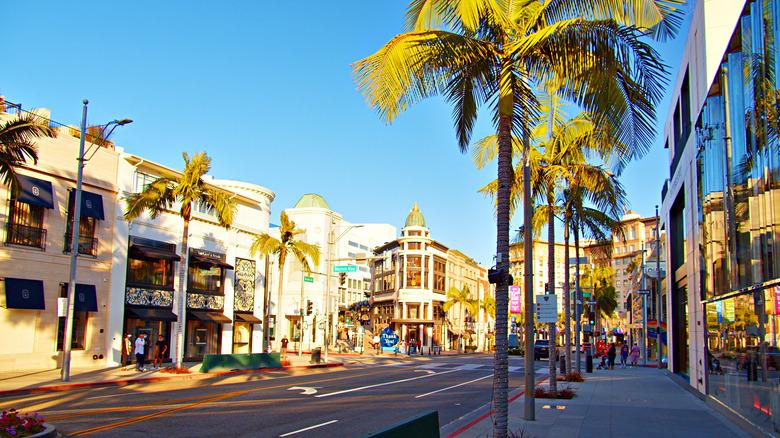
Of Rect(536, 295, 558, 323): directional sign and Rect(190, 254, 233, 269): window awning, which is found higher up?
Rect(190, 254, 233, 269): window awning

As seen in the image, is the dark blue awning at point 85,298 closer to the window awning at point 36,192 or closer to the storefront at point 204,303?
the window awning at point 36,192

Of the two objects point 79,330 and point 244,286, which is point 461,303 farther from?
point 79,330

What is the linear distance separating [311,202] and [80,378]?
55.3 meters

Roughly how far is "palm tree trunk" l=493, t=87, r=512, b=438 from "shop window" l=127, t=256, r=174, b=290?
28527 mm

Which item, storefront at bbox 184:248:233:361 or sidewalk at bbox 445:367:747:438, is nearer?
sidewalk at bbox 445:367:747:438

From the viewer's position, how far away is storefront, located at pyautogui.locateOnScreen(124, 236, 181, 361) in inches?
1384

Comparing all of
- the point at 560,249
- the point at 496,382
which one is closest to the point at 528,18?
the point at 496,382

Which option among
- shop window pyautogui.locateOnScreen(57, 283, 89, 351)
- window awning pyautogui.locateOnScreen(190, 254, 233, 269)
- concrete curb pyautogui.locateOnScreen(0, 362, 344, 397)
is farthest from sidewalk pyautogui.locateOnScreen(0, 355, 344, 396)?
window awning pyautogui.locateOnScreen(190, 254, 233, 269)

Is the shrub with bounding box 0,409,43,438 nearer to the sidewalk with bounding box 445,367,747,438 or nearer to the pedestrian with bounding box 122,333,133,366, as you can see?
the sidewalk with bounding box 445,367,747,438

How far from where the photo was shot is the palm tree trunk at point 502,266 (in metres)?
10.5

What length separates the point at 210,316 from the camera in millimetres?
40625

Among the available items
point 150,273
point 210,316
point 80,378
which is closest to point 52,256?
point 80,378

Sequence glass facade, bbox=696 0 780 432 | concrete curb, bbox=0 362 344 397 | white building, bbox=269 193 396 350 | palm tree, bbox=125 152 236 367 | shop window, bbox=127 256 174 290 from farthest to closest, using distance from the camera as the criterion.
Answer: white building, bbox=269 193 396 350
shop window, bbox=127 256 174 290
palm tree, bbox=125 152 236 367
concrete curb, bbox=0 362 344 397
glass facade, bbox=696 0 780 432

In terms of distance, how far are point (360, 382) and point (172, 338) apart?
1515cm
